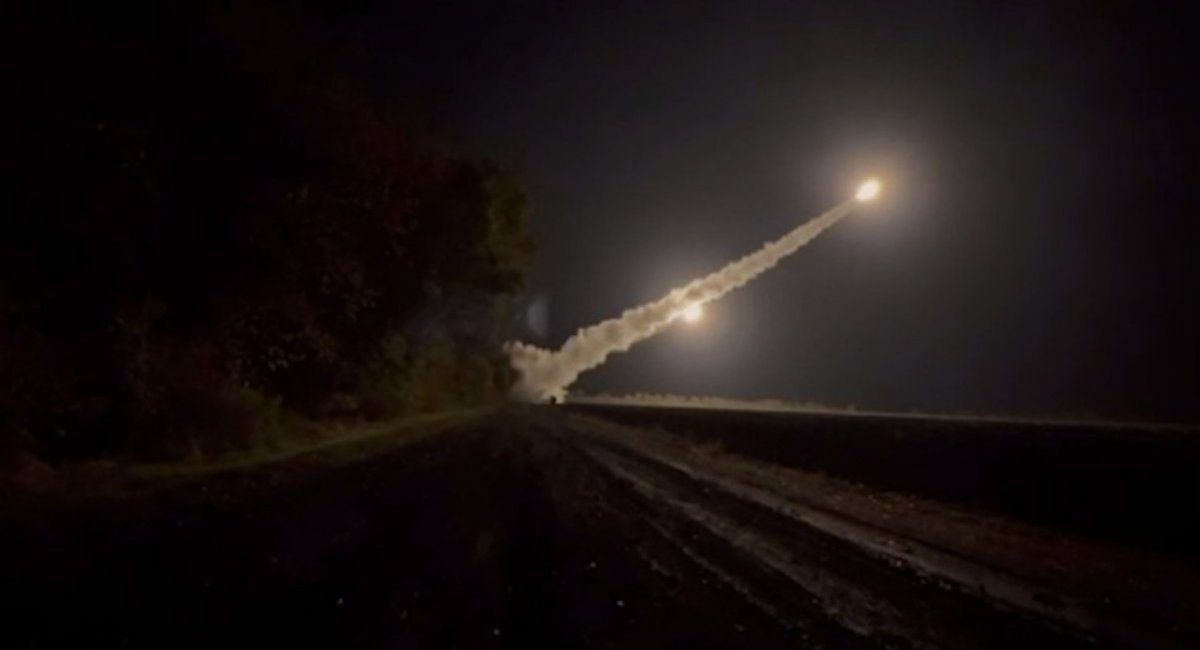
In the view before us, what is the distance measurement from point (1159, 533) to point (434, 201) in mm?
36333

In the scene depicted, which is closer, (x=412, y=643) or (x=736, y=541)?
(x=412, y=643)

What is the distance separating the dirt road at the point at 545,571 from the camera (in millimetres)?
11344

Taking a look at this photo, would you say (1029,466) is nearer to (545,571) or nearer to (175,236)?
(545,571)

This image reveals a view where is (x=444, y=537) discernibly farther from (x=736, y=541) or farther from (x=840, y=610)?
(x=840, y=610)

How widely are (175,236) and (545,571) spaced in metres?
18.9

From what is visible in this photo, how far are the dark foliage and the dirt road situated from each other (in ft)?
12.1

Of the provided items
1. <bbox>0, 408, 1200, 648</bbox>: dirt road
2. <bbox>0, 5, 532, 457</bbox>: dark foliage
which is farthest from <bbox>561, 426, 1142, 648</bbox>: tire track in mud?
<bbox>0, 5, 532, 457</bbox>: dark foliage

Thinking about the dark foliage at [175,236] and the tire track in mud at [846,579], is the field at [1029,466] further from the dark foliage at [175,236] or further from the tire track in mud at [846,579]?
the dark foliage at [175,236]

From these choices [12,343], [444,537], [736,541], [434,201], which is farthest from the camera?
[434,201]

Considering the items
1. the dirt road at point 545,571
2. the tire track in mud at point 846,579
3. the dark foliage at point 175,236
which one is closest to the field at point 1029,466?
the dirt road at point 545,571

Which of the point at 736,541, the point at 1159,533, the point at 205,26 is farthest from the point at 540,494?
the point at 205,26

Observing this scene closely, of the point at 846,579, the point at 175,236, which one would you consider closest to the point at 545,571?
the point at 846,579

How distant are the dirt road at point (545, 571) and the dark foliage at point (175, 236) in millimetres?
3683

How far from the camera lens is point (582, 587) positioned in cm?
1359
